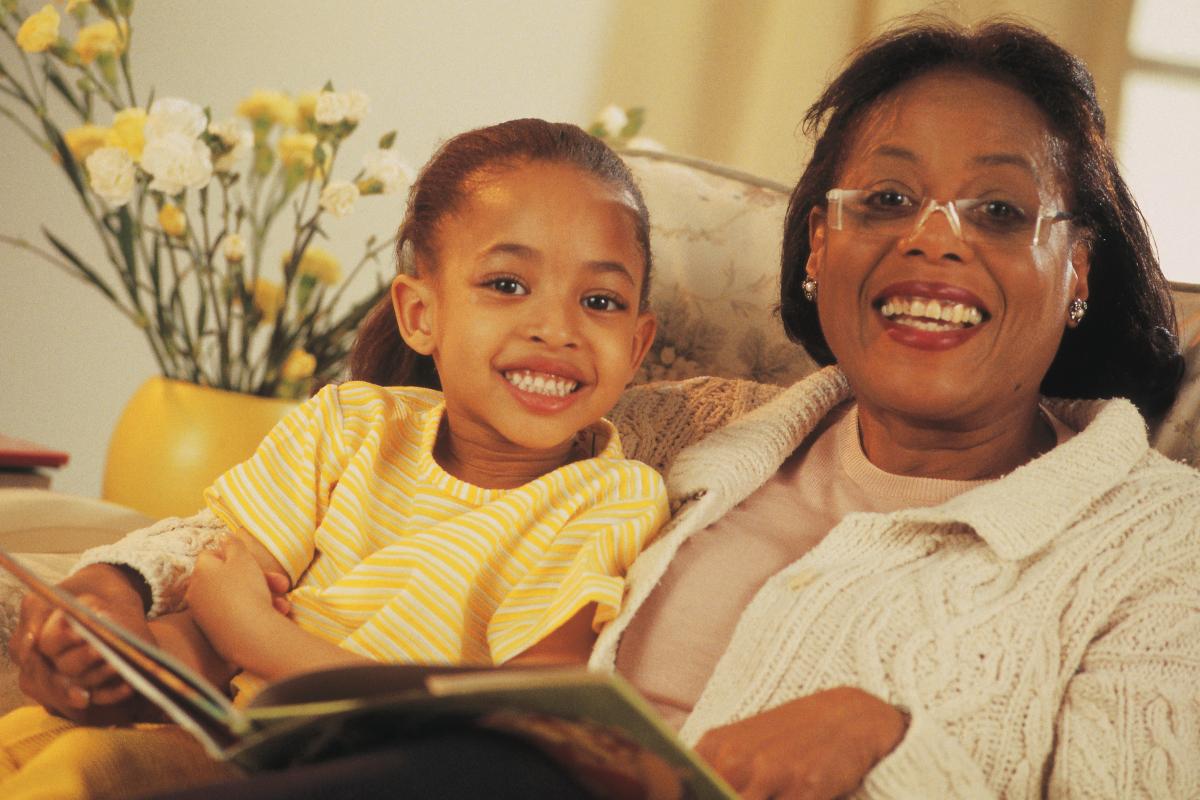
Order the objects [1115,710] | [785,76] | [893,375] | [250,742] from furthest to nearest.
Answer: [785,76], [893,375], [1115,710], [250,742]

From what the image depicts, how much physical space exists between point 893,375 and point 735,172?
23.9 inches

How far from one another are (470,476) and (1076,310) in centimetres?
68

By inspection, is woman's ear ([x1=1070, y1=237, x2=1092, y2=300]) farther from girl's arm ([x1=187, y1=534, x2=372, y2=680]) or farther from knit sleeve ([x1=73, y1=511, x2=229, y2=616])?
knit sleeve ([x1=73, y1=511, x2=229, y2=616])

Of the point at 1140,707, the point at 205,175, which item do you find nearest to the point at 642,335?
the point at 1140,707

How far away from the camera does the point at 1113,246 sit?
54.9 inches

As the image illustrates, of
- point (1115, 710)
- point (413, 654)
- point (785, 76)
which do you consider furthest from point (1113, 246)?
point (785, 76)

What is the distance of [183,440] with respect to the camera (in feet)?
6.54

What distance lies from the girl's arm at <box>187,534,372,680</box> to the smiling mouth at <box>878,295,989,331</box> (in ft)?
2.12

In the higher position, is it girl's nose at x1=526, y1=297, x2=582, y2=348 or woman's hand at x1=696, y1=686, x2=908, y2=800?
girl's nose at x1=526, y1=297, x2=582, y2=348

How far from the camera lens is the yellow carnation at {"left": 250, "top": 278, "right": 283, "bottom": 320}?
2.03 meters

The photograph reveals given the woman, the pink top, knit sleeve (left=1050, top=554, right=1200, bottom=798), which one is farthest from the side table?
knit sleeve (left=1050, top=554, right=1200, bottom=798)

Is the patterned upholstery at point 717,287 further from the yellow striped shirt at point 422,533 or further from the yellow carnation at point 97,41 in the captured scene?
the yellow carnation at point 97,41

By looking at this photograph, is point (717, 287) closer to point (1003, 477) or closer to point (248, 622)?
point (1003, 477)

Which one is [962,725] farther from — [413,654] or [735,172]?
[735,172]
